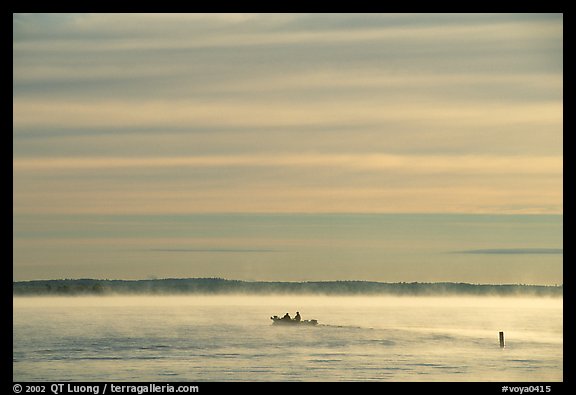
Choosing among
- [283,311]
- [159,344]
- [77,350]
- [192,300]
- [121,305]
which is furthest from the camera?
[192,300]

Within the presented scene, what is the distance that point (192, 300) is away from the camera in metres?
108

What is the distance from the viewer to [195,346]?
4731 centimetres

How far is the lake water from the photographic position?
→ 35.7 meters

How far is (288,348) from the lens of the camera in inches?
1833

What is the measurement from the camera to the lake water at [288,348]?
117 feet

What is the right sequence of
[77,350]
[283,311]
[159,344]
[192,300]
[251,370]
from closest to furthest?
[251,370] → [77,350] → [159,344] → [283,311] → [192,300]

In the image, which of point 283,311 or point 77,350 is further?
point 283,311
